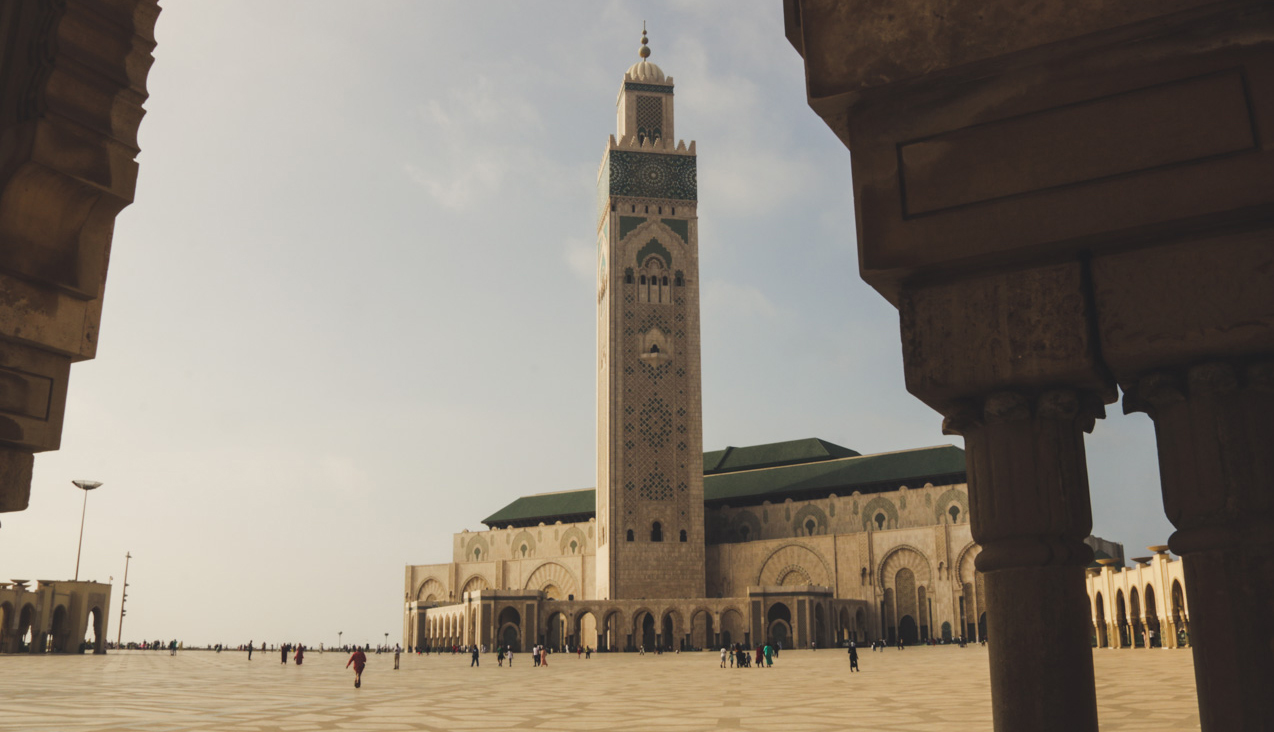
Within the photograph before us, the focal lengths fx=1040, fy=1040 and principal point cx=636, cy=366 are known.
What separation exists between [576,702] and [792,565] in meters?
35.9

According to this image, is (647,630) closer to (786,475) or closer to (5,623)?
(786,475)

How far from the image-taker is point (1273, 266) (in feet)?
9.03

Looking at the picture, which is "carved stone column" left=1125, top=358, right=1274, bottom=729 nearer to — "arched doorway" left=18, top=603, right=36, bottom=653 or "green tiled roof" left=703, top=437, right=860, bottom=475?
"arched doorway" left=18, top=603, right=36, bottom=653

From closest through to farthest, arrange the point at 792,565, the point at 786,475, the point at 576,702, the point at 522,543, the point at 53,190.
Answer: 1. the point at 53,190
2. the point at 576,702
3. the point at 792,565
4. the point at 786,475
5. the point at 522,543

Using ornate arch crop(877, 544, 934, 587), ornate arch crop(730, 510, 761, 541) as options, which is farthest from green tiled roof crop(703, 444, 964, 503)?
ornate arch crop(877, 544, 934, 587)

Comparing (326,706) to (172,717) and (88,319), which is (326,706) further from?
(88,319)

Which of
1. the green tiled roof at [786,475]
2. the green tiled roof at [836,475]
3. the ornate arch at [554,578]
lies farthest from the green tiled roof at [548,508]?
the green tiled roof at [836,475]

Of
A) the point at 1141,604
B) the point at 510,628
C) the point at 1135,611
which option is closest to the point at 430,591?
the point at 510,628

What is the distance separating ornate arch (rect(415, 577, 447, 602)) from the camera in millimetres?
58531

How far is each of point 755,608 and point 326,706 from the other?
104 ft

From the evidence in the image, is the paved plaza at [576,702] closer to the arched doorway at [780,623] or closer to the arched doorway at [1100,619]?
the arched doorway at [1100,619]

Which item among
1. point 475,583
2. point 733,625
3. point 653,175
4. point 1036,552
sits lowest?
point 733,625

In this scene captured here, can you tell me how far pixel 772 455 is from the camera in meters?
57.3

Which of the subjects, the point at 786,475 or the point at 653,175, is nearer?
the point at 653,175
